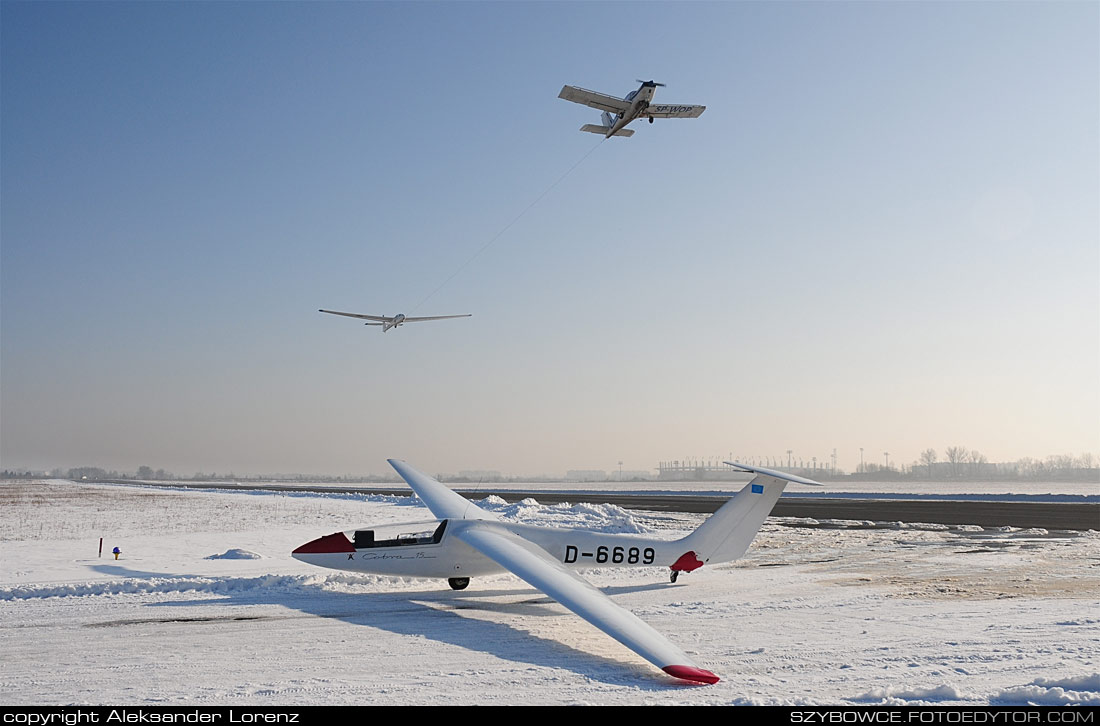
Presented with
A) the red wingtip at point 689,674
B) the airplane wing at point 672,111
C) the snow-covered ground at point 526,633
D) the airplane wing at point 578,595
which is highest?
the airplane wing at point 672,111

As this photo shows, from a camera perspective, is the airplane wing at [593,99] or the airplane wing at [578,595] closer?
the airplane wing at [578,595]

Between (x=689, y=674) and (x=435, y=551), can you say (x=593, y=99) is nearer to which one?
(x=435, y=551)

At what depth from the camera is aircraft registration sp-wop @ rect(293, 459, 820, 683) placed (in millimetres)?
12164

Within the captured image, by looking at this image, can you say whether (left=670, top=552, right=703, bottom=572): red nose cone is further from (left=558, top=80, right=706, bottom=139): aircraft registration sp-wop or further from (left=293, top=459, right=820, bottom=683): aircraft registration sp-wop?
(left=558, top=80, right=706, bottom=139): aircraft registration sp-wop

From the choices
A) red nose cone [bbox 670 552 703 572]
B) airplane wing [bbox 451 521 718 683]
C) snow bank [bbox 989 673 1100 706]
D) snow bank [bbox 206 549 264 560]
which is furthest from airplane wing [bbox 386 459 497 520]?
snow bank [bbox 989 673 1100 706]

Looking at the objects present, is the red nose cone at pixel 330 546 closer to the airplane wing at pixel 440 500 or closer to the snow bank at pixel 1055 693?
the airplane wing at pixel 440 500

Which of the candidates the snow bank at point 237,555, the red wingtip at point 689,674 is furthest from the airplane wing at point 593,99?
the red wingtip at point 689,674

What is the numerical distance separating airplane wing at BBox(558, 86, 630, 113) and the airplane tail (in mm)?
13618

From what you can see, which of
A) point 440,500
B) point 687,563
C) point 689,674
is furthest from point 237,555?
point 689,674

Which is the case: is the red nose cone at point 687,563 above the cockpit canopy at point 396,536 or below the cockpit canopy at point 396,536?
below

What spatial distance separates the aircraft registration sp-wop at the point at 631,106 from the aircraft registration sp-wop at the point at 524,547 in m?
13.5

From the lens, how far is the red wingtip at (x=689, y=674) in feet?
25.1
